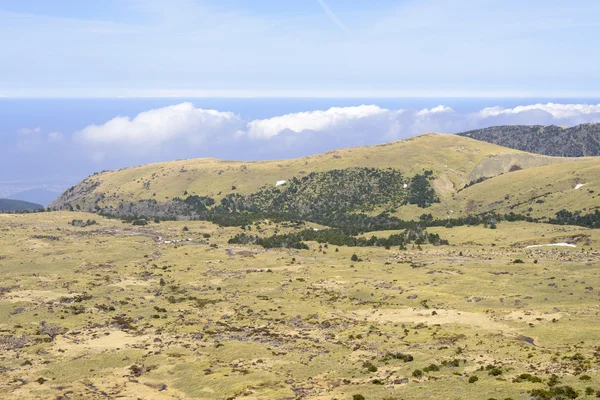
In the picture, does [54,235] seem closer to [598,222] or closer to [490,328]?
[490,328]

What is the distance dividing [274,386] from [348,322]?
27499 millimetres

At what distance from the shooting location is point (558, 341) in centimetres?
5850

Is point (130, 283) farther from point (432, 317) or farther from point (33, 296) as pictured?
point (432, 317)

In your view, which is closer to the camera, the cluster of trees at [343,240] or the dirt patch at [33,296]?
the dirt patch at [33,296]

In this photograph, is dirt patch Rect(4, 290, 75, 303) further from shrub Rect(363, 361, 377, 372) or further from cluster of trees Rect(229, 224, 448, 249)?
cluster of trees Rect(229, 224, 448, 249)

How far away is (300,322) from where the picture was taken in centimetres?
7894

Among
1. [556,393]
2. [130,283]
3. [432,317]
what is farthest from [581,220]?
[556,393]

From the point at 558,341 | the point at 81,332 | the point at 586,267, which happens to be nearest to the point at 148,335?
the point at 81,332

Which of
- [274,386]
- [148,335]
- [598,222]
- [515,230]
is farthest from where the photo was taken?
[598,222]

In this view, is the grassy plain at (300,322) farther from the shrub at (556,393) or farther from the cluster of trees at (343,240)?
the cluster of trees at (343,240)

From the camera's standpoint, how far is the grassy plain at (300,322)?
5162 centimetres

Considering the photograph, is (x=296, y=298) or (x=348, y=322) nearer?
(x=348, y=322)

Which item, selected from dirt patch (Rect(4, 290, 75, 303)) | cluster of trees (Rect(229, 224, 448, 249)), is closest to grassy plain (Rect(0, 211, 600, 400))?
dirt patch (Rect(4, 290, 75, 303))

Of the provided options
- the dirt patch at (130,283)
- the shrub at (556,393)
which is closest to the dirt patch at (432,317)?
the shrub at (556,393)
